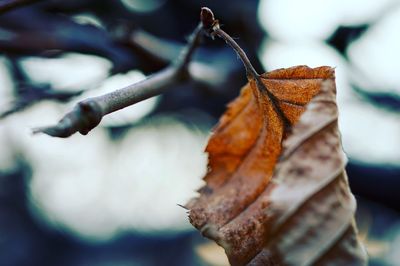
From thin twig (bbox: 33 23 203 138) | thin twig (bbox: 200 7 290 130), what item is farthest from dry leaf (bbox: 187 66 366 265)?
thin twig (bbox: 33 23 203 138)

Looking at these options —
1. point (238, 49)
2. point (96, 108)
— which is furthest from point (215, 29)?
point (96, 108)

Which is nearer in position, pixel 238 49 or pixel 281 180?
pixel 281 180

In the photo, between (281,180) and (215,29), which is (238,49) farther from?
(281,180)

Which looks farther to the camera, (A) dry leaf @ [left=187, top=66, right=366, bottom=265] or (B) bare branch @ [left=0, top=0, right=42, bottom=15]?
(B) bare branch @ [left=0, top=0, right=42, bottom=15]

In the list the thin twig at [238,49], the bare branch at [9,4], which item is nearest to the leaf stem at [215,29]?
the thin twig at [238,49]

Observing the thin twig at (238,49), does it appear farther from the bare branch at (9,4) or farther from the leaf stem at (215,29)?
the bare branch at (9,4)

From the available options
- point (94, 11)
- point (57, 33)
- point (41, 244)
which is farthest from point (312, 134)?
point (41, 244)

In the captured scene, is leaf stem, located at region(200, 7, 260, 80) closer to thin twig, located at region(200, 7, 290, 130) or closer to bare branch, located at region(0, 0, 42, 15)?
thin twig, located at region(200, 7, 290, 130)

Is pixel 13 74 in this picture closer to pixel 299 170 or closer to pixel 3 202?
pixel 299 170

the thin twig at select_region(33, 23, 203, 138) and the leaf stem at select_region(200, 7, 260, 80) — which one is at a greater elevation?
the leaf stem at select_region(200, 7, 260, 80)
